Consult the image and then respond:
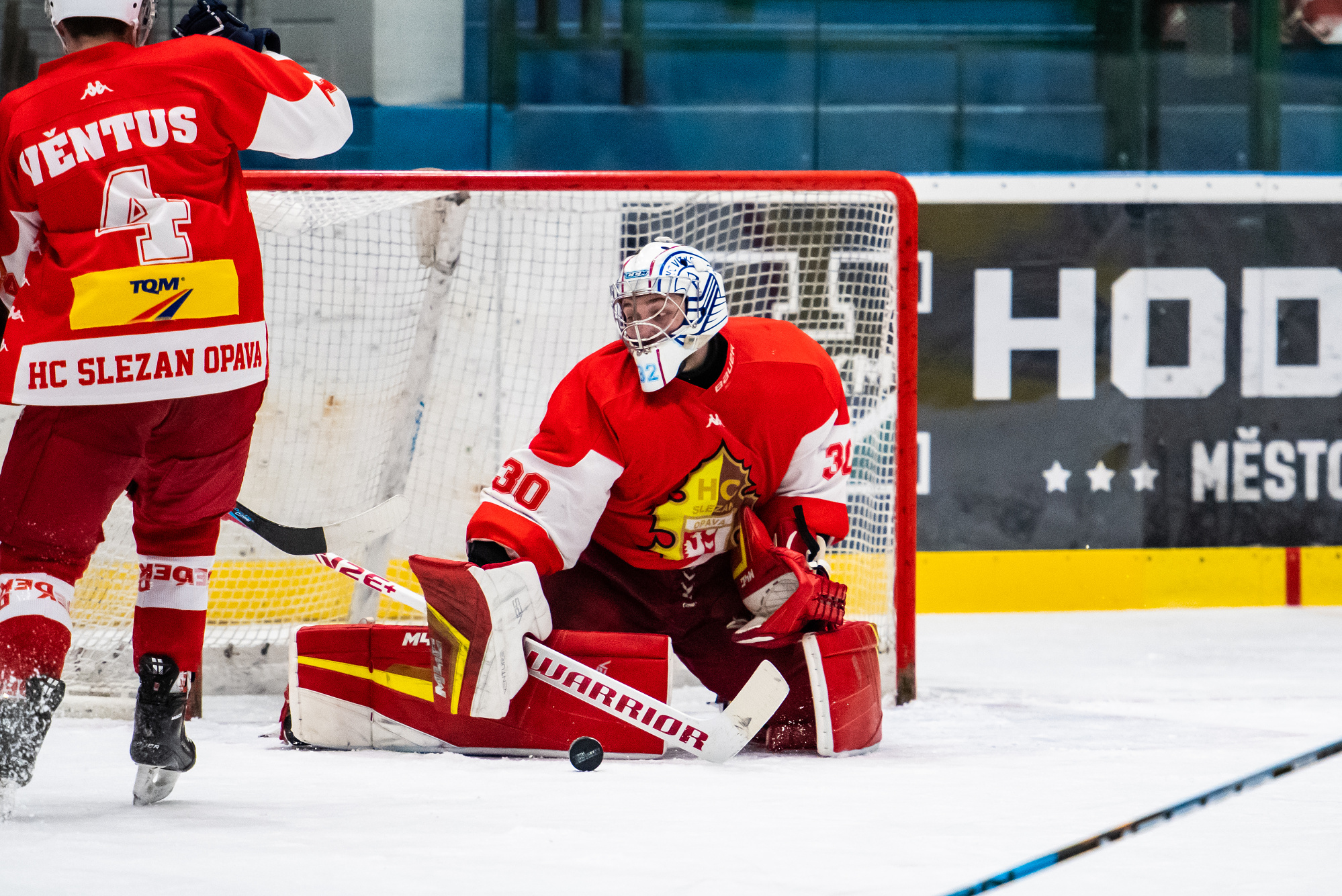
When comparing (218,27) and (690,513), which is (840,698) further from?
(218,27)

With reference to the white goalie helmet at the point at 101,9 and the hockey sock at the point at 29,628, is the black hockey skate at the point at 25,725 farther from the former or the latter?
the white goalie helmet at the point at 101,9

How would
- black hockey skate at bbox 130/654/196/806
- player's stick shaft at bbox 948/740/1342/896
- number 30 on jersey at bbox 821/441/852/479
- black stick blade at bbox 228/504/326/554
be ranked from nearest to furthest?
1. player's stick shaft at bbox 948/740/1342/896
2. black hockey skate at bbox 130/654/196/806
3. number 30 on jersey at bbox 821/441/852/479
4. black stick blade at bbox 228/504/326/554

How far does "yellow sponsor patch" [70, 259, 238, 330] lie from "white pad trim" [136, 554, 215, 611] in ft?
1.14

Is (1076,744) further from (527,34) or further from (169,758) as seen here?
(527,34)

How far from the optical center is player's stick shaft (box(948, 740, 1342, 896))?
65.0 inches

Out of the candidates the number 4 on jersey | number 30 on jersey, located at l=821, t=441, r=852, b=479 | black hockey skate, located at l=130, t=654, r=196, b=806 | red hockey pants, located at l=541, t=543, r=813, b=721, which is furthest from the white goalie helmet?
number 30 on jersey, located at l=821, t=441, r=852, b=479

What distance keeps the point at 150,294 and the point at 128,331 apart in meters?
0.06

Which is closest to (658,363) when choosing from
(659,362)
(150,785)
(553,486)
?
(659,362)

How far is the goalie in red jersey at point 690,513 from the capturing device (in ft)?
8.04

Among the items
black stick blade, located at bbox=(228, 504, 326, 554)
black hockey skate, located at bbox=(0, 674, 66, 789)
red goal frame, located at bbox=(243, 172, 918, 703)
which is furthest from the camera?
red goal frame, located at bbox=(243, 172, 918, 703)

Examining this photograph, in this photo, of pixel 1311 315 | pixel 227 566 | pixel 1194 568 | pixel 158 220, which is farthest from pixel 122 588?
pixel 1311 315

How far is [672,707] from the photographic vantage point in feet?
7.92

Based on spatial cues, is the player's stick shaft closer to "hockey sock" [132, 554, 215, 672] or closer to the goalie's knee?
the goalie's knee

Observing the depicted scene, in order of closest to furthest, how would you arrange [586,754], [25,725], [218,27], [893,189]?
[25,725]
[218,27]
[586,754]
[893,189]
